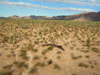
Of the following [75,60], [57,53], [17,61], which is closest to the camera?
[17,61]

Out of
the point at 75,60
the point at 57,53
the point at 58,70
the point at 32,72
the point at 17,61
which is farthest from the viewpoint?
the point at 57,53

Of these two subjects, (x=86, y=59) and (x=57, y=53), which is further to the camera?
(x=57, y=53)

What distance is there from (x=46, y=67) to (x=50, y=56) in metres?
1.98

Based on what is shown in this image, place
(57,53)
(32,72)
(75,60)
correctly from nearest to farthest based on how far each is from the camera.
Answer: (32,72) < (75,60) < (57,53)

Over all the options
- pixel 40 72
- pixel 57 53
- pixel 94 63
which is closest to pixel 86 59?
pixel 94 63

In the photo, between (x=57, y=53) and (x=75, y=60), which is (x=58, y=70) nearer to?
(x=75, y=60)

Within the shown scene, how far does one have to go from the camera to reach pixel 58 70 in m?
7.21

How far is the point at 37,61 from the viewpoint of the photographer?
8359mm

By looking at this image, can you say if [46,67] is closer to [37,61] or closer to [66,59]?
[37,61]

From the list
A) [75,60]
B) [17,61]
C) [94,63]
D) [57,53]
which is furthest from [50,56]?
[94,63]

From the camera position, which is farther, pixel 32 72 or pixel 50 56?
pixel 50 56

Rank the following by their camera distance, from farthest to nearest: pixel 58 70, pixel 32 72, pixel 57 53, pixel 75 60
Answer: pixel 57 53
pixel 75 60
pixel 58 70
pixel 32 72

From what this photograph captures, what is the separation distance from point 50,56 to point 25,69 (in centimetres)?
285

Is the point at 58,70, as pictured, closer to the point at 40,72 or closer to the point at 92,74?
the point at 40,72
